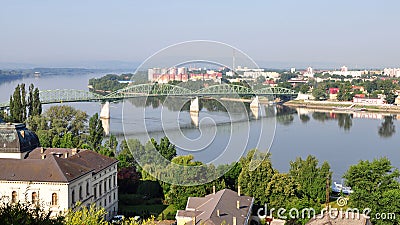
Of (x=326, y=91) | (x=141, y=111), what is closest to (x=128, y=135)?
(x=141, y=111)

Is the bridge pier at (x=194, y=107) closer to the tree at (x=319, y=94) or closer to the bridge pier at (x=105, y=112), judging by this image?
the bridge pier at (x=105, y=112)

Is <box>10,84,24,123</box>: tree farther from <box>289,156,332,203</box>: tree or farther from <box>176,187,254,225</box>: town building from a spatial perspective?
<box>289,156,332,203</box>: tree

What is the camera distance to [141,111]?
5785mm

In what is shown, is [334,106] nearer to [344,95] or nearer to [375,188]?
[344,95]

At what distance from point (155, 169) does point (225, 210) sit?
1.00 meters

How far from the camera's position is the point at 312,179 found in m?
8.45

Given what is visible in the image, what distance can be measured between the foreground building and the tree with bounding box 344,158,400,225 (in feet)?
11.3

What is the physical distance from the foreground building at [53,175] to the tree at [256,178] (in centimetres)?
196

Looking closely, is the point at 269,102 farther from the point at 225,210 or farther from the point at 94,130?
the point at 94,130

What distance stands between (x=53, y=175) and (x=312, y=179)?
4.10 m

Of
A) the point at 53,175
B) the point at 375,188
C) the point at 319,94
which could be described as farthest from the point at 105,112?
the point at 319,94

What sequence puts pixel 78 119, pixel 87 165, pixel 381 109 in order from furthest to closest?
pixel 381 109
pixel 78 119
pixel 87 165

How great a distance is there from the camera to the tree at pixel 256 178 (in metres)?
7.76

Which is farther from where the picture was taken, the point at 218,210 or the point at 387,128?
the point at 387,128
